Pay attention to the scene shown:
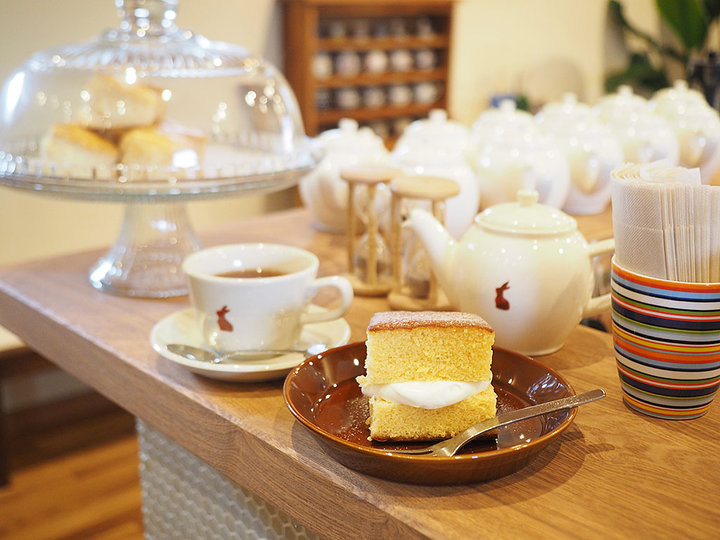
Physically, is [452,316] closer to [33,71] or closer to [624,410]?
[624,410]

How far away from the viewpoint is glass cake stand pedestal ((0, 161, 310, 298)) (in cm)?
109

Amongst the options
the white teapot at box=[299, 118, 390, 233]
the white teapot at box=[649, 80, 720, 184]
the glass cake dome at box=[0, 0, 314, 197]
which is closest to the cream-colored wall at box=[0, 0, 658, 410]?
the glass cake dome at box=[0, 0, 314, 197]

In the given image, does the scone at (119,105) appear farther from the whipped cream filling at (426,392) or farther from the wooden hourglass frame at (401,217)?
the whipped cream filling at (426,392)

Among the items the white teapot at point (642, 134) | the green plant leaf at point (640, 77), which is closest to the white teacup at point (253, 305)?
the white teapot at point (642, 134)

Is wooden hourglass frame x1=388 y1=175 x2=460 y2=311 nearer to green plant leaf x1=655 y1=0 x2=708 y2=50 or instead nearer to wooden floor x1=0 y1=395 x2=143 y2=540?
wooden floor x1=0 y1=395 x2=143 y2=540

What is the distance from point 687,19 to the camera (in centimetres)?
468

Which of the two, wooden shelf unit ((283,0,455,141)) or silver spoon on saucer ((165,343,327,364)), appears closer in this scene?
silver spoon on saucer ((165,343,327,364))

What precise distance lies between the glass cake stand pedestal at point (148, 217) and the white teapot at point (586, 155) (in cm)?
55

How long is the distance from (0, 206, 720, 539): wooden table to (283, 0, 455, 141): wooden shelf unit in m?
2.24

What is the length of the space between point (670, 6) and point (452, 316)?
4.66 m

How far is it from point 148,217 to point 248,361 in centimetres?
51

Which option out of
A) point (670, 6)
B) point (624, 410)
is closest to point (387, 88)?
point (670, 6)

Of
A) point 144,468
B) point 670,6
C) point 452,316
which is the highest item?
point 670,6

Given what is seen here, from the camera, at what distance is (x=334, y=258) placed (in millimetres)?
1318
